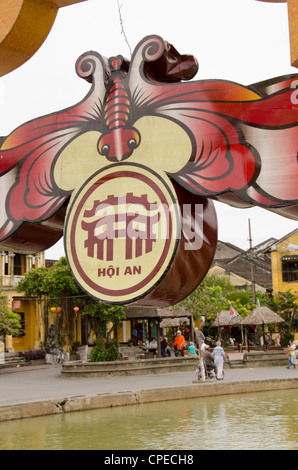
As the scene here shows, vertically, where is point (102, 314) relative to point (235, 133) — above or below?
below

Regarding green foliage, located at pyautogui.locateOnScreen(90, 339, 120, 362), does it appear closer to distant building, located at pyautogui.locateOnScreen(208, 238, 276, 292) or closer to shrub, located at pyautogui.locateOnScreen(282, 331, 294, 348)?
shrub, located at pyautogui.locateOnScreen(282, 331, 294, 348)

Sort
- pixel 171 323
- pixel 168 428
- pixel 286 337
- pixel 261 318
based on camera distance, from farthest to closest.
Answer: pixel 286 337, pixel 171 323, pixel 261 318, pixel 168 428

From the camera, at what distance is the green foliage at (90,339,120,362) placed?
21.8m

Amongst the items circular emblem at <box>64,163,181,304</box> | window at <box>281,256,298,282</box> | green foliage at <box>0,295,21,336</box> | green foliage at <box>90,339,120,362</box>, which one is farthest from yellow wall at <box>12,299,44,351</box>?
circular emblem at <box>64,163,181,304</box>

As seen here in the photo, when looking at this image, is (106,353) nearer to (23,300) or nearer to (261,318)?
(261,318)

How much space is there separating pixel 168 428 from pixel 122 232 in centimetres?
528

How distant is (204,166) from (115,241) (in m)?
1.08

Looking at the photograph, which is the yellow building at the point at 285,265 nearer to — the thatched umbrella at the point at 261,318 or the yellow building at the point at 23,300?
the thatched umbrella at the point at 261,318

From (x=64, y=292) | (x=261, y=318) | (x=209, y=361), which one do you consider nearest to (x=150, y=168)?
(x=209, y=361)

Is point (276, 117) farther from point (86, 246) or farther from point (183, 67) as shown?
point (86, 246)

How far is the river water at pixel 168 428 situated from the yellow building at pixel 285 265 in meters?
22.9

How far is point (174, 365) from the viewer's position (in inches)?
797

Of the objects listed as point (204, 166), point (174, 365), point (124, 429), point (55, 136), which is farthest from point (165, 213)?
point (174, 365)

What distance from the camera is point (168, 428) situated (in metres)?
9.93
